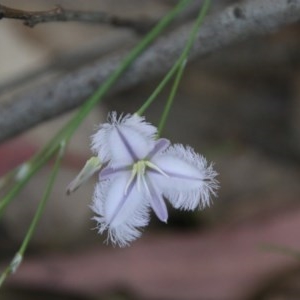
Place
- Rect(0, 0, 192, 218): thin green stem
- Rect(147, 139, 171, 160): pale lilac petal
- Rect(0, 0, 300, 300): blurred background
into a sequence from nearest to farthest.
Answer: Rect(147, 139, 171, 160): pale lilac petal, Rect(0, 0, 192, 218): thin green stem, Rect(0, 0, 300, 300): blurred background

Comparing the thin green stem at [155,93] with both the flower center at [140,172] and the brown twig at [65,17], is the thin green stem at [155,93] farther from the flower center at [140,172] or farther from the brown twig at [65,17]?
the brown twig at [65,17]

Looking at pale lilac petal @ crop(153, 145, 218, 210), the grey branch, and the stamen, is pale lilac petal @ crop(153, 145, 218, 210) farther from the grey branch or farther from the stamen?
the grey branch

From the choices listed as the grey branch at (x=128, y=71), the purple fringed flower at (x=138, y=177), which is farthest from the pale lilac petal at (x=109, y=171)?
the grey branch at (x=128, y=71)

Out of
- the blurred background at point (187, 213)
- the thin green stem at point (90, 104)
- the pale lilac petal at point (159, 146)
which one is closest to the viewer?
the pale lilac petal at point (159, 146)

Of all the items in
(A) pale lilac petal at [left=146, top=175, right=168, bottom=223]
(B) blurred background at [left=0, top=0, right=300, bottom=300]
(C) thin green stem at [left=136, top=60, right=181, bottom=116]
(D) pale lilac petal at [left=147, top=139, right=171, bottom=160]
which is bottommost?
(A) pale lilac petal at [left=146, top=175, right=168, bottom=223]

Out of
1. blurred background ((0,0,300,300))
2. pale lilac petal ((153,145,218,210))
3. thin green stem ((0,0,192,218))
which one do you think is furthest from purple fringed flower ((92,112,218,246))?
blurred background ((0,0,300,300))

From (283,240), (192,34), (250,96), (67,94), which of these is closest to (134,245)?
(283,240)

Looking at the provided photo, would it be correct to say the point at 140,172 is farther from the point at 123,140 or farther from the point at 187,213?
the point at 187,213
